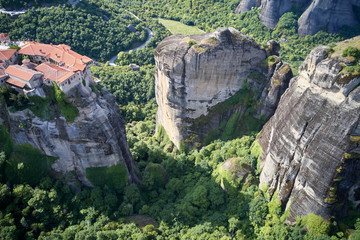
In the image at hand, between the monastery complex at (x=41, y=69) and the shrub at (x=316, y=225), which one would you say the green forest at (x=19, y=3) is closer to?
the monastery complex at (x=41, y=69)

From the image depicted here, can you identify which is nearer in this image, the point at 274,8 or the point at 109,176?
the point at 109,176

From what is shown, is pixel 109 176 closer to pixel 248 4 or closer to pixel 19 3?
pixel 19 3

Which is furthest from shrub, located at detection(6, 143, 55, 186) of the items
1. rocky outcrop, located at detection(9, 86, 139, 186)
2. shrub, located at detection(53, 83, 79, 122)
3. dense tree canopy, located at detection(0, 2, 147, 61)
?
dense tree canopy, located at detection(0, 2, 147, 61)

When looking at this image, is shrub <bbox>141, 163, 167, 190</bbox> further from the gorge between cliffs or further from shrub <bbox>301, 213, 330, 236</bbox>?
shrub <bbox>301, 213, 330, 236</bbox>

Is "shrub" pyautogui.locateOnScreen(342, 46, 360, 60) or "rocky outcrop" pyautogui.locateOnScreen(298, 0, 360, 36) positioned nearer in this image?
"shrub" pyautogui.locateOnScreen(342, 46, 360, 60)

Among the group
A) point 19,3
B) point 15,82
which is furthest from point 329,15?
point 19,3
